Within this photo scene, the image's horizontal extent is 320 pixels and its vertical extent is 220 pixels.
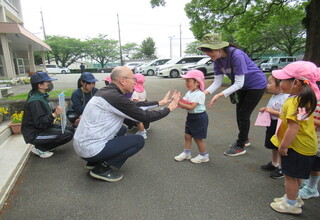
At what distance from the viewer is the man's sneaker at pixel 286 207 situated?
211 centimetres

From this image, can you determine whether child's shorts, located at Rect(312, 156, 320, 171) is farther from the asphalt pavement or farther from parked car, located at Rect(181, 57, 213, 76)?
parked car, located at Rect(181, 57, 213, 76)

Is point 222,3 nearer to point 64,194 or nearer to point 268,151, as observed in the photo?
point 268,151

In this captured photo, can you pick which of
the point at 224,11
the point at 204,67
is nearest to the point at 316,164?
the point at 224,11

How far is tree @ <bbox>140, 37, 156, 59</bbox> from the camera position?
54500mm

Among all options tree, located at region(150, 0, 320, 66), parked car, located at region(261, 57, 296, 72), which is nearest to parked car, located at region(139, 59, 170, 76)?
tree, located at region(150, 0, 320, 66)

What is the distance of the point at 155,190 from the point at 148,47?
5478 cm

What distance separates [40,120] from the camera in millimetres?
3197

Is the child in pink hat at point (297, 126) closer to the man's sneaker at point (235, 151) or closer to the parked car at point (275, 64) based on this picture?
the man's sneaker at point (235, 151)

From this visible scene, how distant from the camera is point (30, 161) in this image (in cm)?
335

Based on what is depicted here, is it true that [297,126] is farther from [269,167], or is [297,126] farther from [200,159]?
[200,159]

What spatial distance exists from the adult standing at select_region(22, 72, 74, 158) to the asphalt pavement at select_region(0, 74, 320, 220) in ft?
0.87

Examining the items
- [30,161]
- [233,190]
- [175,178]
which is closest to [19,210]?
[30,161]

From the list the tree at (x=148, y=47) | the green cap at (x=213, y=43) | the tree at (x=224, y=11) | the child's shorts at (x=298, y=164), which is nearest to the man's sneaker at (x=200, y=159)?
the child's shorts at (x=298, y=164)

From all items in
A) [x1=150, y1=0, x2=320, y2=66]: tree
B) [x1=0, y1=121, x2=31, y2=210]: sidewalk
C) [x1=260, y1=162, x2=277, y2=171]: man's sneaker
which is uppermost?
[x1=150, y1=0, x2=320, y2=66]: tree
